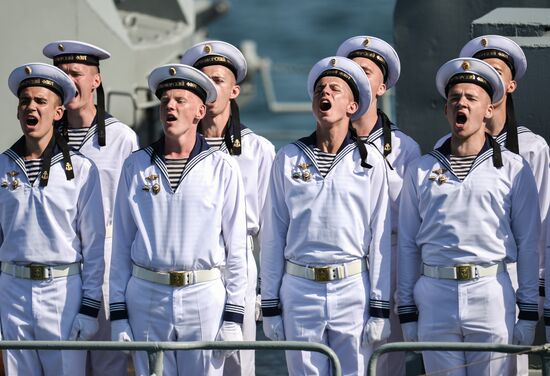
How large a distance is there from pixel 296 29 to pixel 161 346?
35978 mm

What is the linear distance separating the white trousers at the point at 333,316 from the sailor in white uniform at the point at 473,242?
0.80 feet

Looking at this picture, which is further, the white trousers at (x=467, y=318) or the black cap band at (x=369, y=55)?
the black cap band at (x=369, y=55)

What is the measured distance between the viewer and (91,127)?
7.78 m

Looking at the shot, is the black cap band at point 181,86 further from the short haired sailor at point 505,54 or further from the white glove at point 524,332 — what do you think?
the white glove at point 524,332

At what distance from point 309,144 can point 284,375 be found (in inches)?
86.5

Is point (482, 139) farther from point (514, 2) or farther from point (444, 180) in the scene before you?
point (514, 2)

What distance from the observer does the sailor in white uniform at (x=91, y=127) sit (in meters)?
7.72

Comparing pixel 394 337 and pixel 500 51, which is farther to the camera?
pixel 500 51

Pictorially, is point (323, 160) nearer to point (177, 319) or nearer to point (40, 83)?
point (177, 319)

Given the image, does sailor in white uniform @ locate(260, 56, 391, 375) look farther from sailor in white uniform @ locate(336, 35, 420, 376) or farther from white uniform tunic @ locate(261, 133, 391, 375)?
sailor in white uniform @ locate(336, 35, 420, 376)

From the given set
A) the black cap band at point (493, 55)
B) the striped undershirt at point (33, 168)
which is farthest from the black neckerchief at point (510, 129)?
the striped undershirt at point (33, 168)

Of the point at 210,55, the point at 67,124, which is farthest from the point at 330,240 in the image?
the point at 67,124

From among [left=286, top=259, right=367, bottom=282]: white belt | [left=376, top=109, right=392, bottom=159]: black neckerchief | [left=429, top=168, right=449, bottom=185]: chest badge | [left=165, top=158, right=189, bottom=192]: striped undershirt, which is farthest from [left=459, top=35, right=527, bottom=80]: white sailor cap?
[left=165, top=158, right=189, bottom=192]: striped undershirt

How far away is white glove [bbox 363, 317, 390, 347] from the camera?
6977mm
